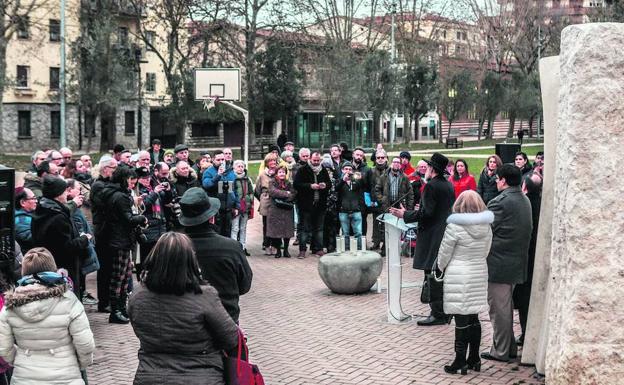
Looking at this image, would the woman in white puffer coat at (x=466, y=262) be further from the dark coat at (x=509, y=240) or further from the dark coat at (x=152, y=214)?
the dark coat at (x=152, y=214)

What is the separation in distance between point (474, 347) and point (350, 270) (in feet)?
13.4

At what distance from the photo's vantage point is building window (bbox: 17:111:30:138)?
57344mm

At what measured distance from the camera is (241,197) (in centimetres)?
1569

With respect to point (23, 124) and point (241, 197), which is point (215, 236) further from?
point (23, 124)

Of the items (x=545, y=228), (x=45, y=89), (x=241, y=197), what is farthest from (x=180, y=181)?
(x=45, y=89)

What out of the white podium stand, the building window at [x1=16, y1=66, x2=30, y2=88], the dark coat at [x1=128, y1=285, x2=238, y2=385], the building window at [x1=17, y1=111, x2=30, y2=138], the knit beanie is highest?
the building window at [x1=16, y1=66, x2=30, y2=88]

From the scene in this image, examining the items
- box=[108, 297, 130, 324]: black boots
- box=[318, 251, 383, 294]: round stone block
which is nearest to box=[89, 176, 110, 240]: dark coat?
box=[108, 297, 130, 324]: black boots

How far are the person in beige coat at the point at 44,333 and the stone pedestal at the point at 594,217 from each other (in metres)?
3.98

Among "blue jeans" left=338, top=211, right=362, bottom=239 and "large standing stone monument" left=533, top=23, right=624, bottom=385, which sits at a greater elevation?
"large standing stone monument" left=533, top=23, right=624, bottom=385

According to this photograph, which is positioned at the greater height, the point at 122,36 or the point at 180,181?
the point at 122,36

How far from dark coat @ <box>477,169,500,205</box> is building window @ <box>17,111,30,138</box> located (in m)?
47.2

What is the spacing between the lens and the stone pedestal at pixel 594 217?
7.03 metres

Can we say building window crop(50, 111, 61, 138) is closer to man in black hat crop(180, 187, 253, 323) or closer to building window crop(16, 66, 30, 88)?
building window crop(16, 66, 30, 88)

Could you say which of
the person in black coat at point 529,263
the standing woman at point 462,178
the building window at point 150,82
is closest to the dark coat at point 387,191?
the standing woman at point 462,178
